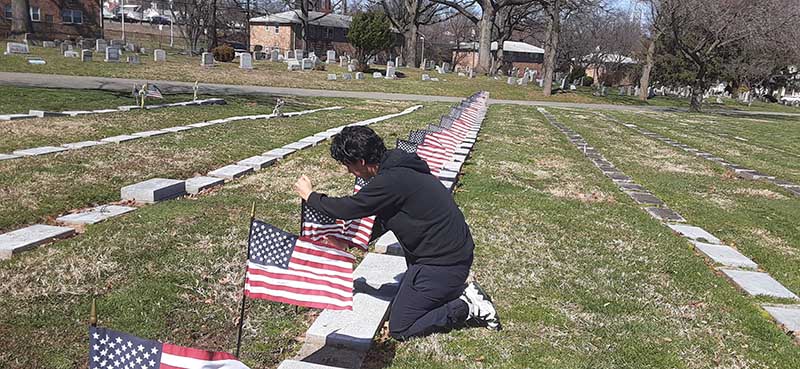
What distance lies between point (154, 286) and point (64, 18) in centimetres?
5771

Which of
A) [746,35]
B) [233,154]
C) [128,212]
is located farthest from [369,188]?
[746,35]

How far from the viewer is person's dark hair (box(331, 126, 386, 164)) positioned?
3.70m

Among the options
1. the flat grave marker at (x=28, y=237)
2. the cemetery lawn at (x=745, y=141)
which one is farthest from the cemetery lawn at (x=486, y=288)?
the cemetery lawn at (x=745, y=141)

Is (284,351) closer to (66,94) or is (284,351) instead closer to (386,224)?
(386,224)

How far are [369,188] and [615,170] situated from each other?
29.0ft

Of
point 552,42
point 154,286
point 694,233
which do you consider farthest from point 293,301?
point 552,42

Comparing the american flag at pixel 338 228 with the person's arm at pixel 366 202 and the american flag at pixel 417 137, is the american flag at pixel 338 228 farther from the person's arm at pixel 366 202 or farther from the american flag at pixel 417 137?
the american flag at pixel 417 137

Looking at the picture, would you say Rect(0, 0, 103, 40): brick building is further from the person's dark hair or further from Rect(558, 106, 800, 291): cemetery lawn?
the person's dark hair

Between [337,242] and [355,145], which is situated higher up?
[355,145]

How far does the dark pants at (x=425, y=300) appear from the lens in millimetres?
3871

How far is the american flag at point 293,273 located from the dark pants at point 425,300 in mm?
464

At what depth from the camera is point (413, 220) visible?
3793 mm

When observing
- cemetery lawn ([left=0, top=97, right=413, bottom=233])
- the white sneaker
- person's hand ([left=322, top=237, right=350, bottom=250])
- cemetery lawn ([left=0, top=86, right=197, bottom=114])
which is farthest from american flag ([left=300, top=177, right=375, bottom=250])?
cemetery lawn ([left=0, top=86, right=197, bottom=114])

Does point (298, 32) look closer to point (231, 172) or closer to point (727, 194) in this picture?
point (231, 172)
